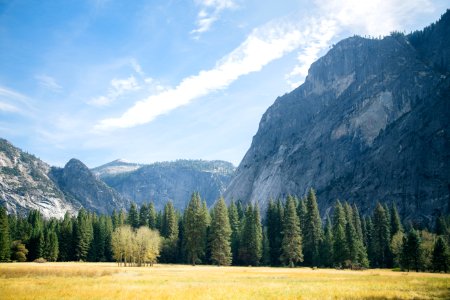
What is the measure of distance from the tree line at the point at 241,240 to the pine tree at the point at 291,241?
202 millimetres

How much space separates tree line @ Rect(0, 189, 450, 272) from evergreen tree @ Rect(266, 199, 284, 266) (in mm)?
235

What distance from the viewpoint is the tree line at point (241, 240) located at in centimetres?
6894

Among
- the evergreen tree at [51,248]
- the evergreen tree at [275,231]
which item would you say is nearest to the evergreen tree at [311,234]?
the evergreen tree at [275,231]

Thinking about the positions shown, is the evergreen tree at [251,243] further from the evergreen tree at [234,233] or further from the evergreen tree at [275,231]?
the evergreen tree at [275,231]

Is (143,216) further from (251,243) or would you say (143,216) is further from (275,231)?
(275,231)

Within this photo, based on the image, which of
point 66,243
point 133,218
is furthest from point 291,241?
point 66,243

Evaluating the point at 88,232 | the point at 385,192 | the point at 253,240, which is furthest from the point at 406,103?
the point at 88,232

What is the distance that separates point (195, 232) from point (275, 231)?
20174 mm

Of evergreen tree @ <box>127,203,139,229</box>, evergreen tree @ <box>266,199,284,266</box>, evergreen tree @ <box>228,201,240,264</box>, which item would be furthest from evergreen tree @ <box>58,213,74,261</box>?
evergreen tree @ <box>266,199,284,266</box>

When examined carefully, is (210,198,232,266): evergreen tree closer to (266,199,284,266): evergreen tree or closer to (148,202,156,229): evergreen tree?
(266,199,284,266): evergreen tree

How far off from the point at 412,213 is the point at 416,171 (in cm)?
2475

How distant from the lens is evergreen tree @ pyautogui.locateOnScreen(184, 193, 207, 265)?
79.7 meters

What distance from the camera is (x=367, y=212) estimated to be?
539 feet

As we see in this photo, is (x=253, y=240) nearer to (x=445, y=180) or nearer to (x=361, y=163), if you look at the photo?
(x=445, y=180)
